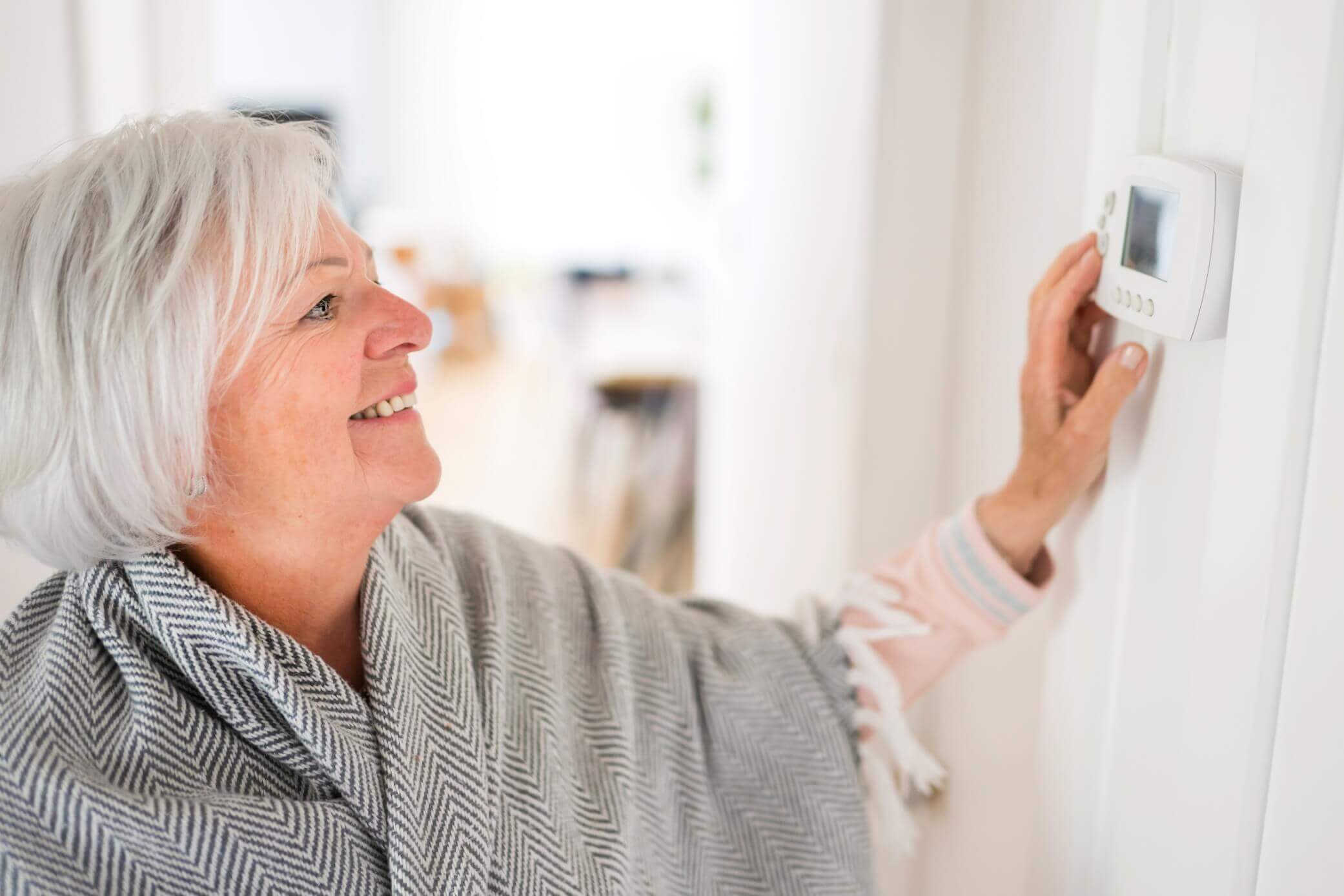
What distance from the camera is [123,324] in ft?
2.76

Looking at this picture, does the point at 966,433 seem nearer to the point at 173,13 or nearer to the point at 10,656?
the point at 10,656

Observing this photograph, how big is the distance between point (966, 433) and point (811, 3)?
2.71 feet

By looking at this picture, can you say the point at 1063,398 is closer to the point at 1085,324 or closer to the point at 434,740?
the point at 1085,324

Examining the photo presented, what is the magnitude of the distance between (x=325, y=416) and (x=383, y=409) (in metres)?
0.07

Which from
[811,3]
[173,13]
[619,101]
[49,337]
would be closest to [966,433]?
[811,3]

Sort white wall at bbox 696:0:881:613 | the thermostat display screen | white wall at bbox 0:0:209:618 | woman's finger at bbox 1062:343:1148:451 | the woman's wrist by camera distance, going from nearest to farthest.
→ the thermostat display screen < woman's finger at bbox 1062:343:1148:451 < the woman's wrist < white wall at bbox 0:0:209:618 < white wall at bbox 696:0:881:613

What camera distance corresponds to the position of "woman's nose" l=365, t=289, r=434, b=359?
96cm

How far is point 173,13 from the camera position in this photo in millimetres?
1493

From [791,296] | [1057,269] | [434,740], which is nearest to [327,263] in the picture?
[434,740]

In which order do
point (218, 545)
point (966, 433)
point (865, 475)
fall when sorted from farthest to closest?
point (865, 475) < point (966, 433) < point (218, 545)

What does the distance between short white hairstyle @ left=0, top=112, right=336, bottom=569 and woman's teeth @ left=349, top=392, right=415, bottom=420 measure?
12 centimetres

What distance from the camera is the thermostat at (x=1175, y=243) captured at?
74 cm

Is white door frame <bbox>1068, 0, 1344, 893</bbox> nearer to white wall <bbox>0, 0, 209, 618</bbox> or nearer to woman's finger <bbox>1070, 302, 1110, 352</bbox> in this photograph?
woman's finger <bbox>1070, 302, 1110, 352</bbox>

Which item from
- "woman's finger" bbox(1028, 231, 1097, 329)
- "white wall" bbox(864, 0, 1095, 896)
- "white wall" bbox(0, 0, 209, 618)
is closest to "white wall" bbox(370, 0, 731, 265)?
"white wall" bbox(864, 0, 1095, 896)
